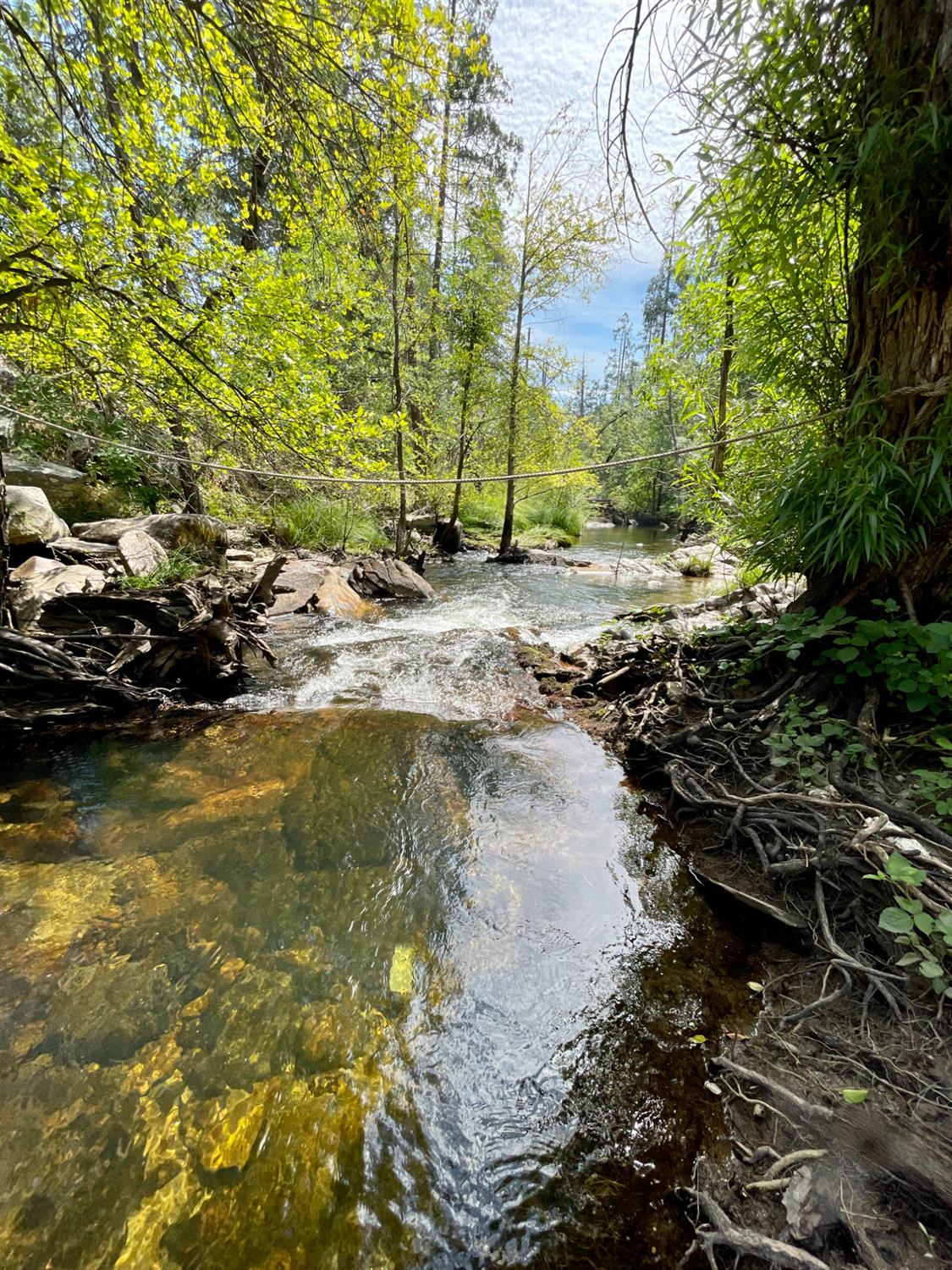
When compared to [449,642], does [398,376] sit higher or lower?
higher

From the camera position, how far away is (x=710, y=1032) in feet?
5.29

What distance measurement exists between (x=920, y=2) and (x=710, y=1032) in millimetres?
4053

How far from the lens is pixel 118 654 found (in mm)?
3738

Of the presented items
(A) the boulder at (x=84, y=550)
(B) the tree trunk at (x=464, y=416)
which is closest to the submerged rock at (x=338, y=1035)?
A: (A) the boulder at (x=84, y=550)

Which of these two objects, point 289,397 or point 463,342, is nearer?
point 289,397

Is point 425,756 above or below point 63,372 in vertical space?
below

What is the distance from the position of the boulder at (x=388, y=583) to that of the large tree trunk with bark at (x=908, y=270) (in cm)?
658

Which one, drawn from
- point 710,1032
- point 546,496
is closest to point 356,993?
point 710,1032

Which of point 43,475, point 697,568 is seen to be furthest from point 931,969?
point 697,568

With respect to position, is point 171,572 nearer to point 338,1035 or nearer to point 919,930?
point 338,1035

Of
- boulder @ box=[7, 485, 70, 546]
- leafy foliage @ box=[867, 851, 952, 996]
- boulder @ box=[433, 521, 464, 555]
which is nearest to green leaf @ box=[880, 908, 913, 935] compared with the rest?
leafy foliage @ box=[867, 851, 952, 996]

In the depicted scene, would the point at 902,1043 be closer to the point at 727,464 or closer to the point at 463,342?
the point at 727,464

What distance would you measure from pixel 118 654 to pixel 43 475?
17.3 ft

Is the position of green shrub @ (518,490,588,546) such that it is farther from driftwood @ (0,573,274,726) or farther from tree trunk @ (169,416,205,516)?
driftwood @ (0,573,274,726)
